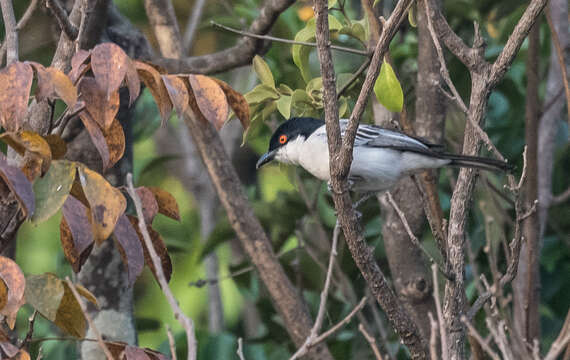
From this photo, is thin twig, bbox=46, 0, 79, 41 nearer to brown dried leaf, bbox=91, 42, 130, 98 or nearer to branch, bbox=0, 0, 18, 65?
branch, bbox=0, 0, 18, 65

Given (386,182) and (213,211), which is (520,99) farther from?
(213,211)

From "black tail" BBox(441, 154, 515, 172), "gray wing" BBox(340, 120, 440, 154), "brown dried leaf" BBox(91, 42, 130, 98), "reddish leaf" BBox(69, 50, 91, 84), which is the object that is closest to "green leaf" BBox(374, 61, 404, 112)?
"black tail" BBox(441, 154, 515, 172)

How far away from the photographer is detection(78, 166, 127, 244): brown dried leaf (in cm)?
213

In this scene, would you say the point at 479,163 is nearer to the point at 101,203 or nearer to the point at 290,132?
the point at 290,132

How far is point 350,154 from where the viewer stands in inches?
92.5

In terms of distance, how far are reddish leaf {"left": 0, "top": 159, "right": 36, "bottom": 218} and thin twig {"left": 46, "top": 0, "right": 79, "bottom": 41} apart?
2.96ft

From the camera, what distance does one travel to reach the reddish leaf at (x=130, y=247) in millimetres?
2264

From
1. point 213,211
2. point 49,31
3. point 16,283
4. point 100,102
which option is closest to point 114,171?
point 49,31

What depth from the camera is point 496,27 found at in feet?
18.8

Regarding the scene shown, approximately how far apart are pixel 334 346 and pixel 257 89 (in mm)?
1763

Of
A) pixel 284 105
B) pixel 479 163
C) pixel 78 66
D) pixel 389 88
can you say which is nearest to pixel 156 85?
pixel 78 66

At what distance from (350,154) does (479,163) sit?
2.99ft

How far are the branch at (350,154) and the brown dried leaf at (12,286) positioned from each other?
0.91 m

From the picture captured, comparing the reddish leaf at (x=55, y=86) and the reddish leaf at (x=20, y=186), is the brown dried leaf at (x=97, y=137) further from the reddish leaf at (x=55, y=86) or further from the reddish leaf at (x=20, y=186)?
the reddish leaf at (x=20, y=186)
